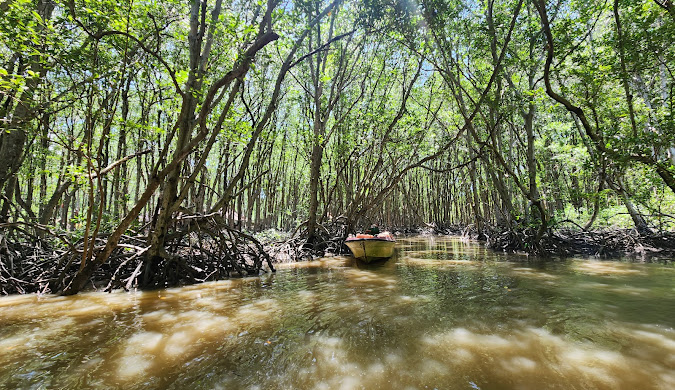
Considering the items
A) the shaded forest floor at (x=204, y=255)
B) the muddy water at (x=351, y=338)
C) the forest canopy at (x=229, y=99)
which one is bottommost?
the muddy water at (x=351, y=338)

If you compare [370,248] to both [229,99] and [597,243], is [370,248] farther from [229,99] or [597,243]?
[597,243]

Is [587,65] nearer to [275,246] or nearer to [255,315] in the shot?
[255,315]

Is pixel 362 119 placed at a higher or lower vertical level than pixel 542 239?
higher

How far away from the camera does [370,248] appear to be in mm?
9492

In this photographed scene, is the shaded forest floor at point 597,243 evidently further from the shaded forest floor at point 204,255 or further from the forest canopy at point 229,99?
the forest canopy at point 229,99

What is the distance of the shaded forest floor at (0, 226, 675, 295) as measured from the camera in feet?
18.7

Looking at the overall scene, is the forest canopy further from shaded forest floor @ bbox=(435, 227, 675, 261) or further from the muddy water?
the muddy water

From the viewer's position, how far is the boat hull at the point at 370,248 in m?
9.43

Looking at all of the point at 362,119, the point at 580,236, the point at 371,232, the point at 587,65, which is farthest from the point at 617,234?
the point at 362,119

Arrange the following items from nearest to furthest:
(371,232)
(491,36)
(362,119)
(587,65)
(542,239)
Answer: (587,65), (491,36), (542,239), (371,232), (362,119)

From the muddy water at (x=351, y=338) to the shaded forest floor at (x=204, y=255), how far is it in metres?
0.52

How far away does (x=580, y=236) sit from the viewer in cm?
1148

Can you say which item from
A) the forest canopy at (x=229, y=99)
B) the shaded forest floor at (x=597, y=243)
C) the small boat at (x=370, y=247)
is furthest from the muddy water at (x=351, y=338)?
the shaded forest floor at (x=597, y=243)

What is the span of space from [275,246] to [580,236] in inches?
459
